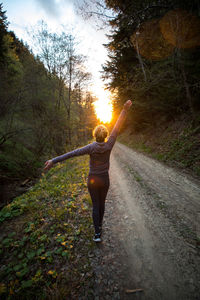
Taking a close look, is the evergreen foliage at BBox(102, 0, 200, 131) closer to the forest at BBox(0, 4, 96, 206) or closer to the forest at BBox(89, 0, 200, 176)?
the forest at BBox(89, 0, 200, 176)

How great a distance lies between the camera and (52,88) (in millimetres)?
13680

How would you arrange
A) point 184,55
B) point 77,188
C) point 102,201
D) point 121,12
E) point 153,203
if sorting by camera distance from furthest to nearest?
1. point 184,55
2. point 121,12
3. point 77,188
4. point 153,203
5. point 102,201

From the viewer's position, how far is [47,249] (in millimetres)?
2771

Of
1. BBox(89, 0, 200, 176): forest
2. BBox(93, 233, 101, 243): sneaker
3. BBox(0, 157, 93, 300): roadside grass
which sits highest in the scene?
BBox(89, 0, 200, 176): forest

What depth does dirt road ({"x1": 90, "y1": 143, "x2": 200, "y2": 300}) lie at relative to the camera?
1944 millimetres

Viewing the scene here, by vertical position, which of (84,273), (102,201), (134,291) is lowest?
(84,273)

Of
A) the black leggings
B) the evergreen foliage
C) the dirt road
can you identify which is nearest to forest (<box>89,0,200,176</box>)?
the evergreen foliage

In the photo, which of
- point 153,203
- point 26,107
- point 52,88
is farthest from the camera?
point 52,88

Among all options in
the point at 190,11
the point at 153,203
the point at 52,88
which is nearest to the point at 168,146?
the point at 153,203

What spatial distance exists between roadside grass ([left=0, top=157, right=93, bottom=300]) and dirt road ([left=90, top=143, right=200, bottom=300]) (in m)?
0.40

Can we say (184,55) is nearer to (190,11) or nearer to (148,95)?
(190,11)

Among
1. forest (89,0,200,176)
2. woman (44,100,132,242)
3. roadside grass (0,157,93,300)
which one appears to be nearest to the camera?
roadside grass (0,157,93,300)

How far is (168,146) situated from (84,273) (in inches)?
337

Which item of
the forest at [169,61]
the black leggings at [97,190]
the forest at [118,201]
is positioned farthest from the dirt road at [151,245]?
the forest at [169,61]
